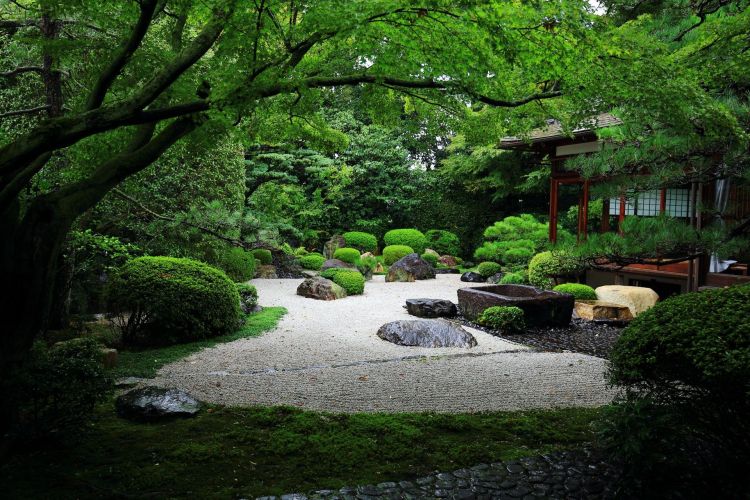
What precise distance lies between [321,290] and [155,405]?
8.28 metres

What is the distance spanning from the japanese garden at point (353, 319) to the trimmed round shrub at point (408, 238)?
11.4 m

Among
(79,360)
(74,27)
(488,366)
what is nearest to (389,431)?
(79,360)

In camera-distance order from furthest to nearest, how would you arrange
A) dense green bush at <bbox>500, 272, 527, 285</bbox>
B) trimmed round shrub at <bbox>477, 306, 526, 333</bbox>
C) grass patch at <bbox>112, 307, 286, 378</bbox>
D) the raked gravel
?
dense green bush at <bbox>500, 272, 527, 285</bbox> < trimmed round shrub at <bbox>477, 306, 526, 333</bbox> < grass patch at <bbox>112, 307, 286, 378</bbox> < the raked gravel

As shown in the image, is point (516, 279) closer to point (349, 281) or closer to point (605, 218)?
point (605, 218)

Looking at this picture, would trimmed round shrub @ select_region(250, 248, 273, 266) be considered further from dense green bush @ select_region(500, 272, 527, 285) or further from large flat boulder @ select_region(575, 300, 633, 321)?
large flat boulder @ select_region(575, 300, 633, 321)

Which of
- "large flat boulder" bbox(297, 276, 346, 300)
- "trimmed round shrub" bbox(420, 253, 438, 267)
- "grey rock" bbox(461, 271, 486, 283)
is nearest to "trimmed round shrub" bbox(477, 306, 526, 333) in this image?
"large flat boulder" bbox(297, 276, 346, 300)

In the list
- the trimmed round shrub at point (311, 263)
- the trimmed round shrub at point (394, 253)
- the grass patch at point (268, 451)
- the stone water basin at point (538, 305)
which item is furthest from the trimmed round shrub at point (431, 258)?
the grass patch at point (268, 451)

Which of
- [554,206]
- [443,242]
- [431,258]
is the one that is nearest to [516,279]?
[554,206]

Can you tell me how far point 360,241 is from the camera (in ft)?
69.0

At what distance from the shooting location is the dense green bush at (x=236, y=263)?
13320 mm

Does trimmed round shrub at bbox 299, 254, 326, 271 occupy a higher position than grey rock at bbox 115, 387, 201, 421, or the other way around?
trimmed round shrub at bbox 299, 254, 326, 271

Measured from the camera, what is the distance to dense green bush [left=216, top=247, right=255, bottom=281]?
13.3 meters

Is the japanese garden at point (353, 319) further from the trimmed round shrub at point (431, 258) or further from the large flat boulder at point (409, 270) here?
the trimmed round shrub at point (431, 258)

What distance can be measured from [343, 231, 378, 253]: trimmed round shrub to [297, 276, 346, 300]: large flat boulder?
793 cm
